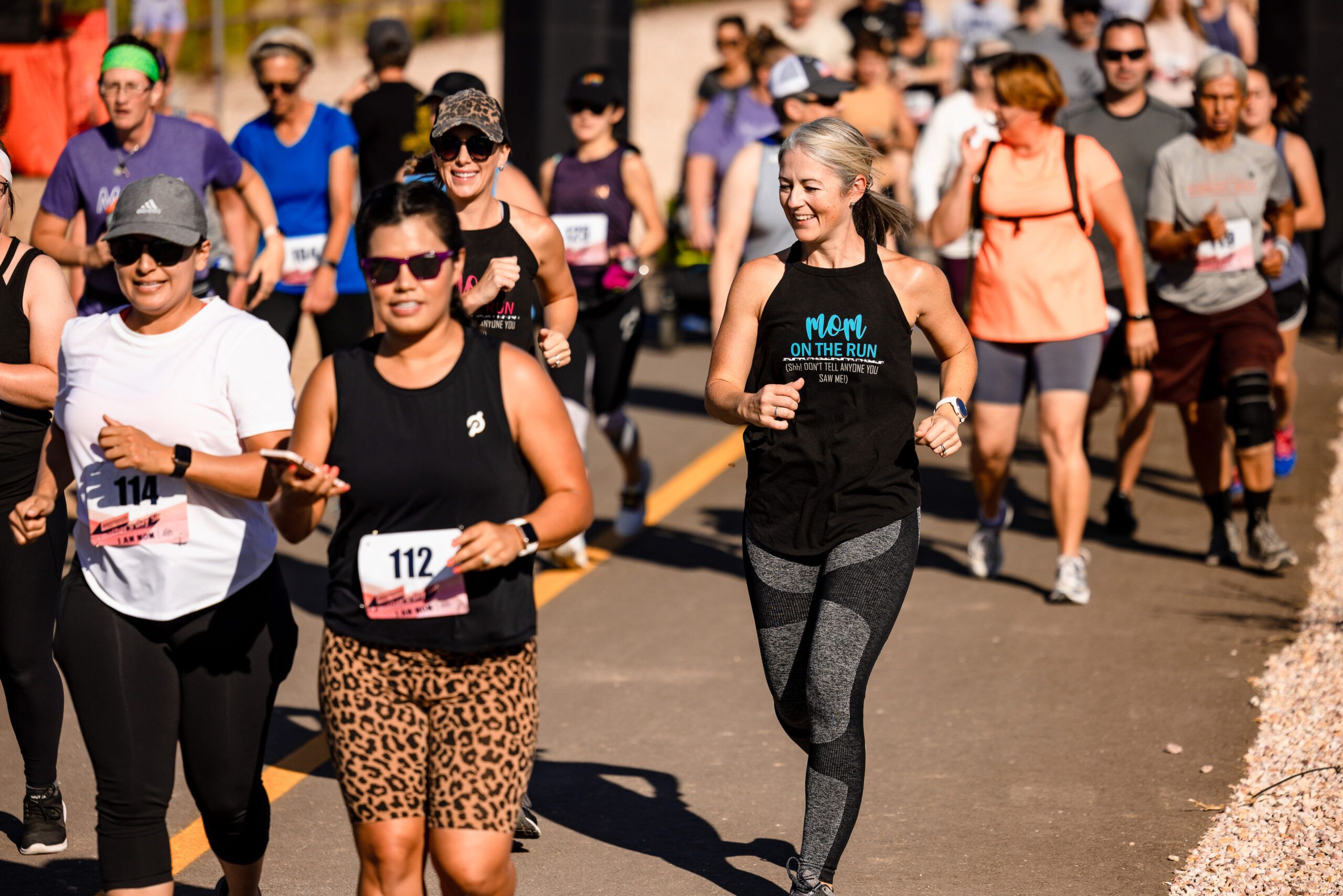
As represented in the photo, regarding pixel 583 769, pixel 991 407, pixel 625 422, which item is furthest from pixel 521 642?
pixel 625 422

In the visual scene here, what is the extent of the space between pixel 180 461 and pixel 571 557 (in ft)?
15.0

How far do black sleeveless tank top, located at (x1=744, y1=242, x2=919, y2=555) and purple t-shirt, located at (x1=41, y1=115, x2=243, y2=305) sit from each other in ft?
9.72

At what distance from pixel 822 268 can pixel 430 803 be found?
1.86 m

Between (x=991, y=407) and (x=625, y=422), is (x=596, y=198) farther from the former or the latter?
(x=991, y=407)

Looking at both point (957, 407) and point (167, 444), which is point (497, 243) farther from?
point (167, 444)

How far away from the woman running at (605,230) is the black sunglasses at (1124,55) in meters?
2.30

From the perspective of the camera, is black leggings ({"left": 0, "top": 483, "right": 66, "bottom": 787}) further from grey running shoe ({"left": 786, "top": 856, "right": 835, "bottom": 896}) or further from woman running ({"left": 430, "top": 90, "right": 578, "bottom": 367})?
grey running shoe ({"left": 786, "top": 856, "right": 835, "bottom": 896})

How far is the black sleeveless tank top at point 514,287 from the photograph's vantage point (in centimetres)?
573

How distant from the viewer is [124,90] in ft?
21.7

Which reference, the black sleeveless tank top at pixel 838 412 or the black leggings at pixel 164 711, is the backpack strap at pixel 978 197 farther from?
the black leggings at pixel 164 711

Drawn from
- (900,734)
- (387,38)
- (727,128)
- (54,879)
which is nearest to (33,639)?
(54,879)

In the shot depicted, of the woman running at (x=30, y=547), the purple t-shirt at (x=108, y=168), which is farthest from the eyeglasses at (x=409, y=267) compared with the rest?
the purple t-shirt at (x=108, y=168)

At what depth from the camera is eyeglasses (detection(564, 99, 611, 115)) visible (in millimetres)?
8680

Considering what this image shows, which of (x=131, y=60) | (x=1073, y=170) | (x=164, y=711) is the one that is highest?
(x=131, y=60)
